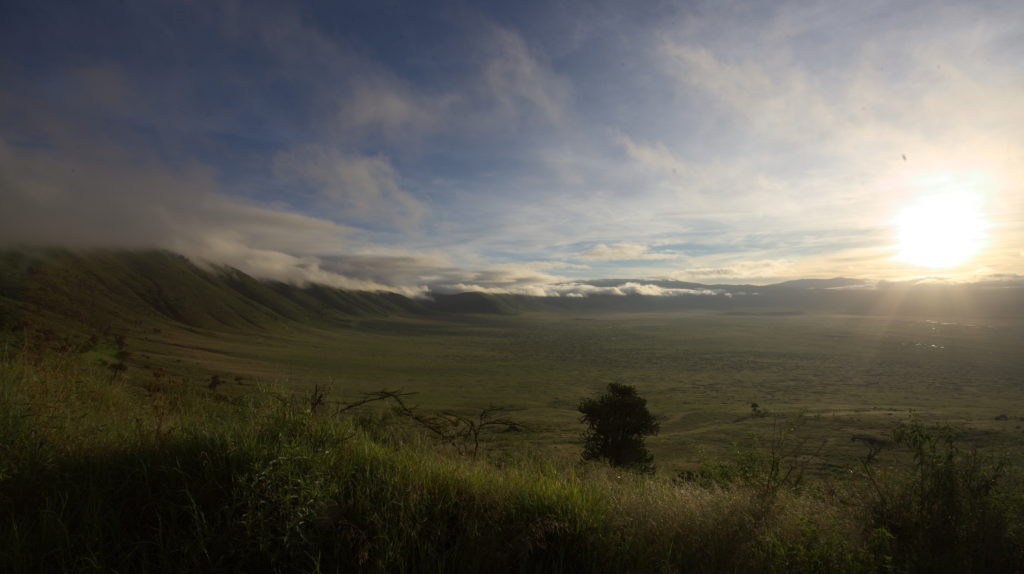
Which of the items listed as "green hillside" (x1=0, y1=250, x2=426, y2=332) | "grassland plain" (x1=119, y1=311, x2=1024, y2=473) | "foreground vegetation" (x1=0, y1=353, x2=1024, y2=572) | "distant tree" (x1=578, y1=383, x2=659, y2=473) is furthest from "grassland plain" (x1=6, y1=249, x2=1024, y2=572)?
"green hillside" (x1=0, y1=250, x2=426, y2=332)

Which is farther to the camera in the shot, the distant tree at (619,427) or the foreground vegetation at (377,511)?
the distant tree at (619,427)

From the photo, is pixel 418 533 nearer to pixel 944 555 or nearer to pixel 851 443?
pixel 944 555

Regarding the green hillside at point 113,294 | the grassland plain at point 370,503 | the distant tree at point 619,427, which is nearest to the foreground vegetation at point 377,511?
the grassland plain at point 370,503

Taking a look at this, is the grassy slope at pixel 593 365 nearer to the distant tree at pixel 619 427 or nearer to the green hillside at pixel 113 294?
the green hillside at pixel 113 294

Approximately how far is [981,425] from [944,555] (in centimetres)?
4906

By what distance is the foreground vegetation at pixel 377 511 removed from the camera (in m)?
3.05

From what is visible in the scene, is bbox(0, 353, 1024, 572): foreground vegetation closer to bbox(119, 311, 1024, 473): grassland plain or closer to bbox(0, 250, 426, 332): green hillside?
bbox(119, 311, 1024, 473): grassland plain

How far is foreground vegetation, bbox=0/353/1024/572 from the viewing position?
3047 millimetres

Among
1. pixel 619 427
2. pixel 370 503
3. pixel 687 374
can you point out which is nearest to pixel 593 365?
pixel 687 374

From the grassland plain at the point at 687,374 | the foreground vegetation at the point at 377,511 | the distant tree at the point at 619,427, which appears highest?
the foreground vegetation at the point at 377,511

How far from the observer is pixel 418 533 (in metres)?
3.45

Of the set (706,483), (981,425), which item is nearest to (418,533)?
(706,483)

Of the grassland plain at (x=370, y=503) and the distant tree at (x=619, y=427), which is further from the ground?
the grassland plain at (x=370, y=503)

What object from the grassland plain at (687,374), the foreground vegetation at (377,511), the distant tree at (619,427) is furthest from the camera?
the grassland plain at (687,374)
